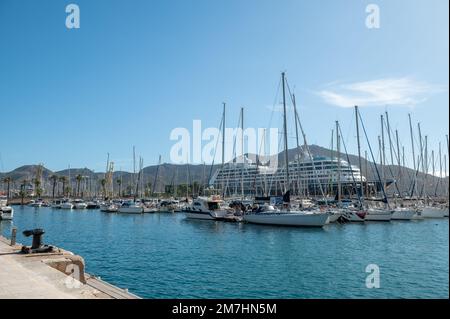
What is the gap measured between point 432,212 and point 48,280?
68.3 meters

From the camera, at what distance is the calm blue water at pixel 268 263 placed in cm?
1789

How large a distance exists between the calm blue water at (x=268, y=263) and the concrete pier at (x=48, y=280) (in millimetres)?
4379

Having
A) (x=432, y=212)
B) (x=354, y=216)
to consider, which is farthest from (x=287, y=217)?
(x=432, y=212)

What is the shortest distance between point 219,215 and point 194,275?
128 feet

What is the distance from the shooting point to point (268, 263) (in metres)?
24.6

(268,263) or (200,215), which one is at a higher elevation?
(268,263)

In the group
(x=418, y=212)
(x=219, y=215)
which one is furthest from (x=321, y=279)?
(x=418, y=212)

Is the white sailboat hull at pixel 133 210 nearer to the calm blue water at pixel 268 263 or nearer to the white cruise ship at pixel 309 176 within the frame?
the white cruise ship at pixel 309 176

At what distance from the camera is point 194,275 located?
20.8 metres

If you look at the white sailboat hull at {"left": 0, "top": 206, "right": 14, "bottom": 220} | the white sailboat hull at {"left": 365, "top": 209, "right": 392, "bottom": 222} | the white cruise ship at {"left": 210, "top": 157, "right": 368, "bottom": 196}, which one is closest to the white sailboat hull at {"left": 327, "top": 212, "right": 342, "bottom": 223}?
the white sailboat hull at {"left": 365, "top": 209, "right": 392, "bottom": 222}

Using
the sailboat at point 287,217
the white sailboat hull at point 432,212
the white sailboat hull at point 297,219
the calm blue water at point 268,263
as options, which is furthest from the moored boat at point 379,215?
the calm blue water at point 268,263

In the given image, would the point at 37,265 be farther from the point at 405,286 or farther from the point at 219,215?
the point at 219,215

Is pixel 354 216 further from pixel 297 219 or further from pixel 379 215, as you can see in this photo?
pixel 297 219

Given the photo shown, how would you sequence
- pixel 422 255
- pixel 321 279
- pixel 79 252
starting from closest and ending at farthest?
pixel 321 279 < pixel 422 255 < pixel 79 252
